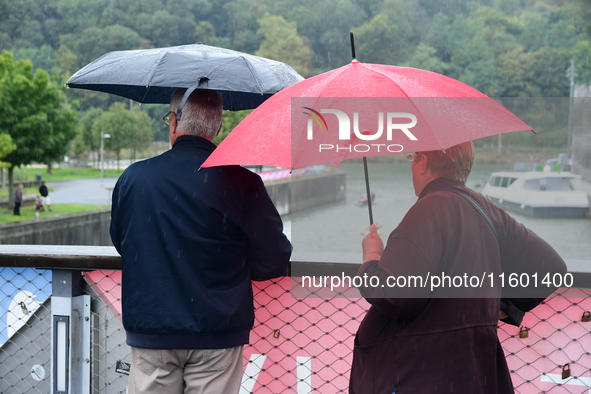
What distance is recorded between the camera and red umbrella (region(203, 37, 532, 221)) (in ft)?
5.80

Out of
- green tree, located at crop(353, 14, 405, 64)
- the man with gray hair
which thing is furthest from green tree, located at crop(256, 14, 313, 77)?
the man with gray hair

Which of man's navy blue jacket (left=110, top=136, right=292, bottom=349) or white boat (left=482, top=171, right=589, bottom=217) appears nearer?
man's navy blue jacket (left=110, top=136, right=292, bottom=349)

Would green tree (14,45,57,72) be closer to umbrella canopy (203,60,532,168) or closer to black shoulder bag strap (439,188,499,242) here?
umbrella canopy (203,60,532,168)

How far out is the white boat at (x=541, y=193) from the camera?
57.7 metres

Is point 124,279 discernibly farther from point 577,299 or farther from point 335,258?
point 577,299

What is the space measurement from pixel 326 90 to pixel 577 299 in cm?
140

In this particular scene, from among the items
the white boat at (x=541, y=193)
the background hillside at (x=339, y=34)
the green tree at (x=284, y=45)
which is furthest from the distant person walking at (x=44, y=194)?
the green tree at (x=284, y=45)

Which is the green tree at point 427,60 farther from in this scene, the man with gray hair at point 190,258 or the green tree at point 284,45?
the man with gray hair at point 190,258

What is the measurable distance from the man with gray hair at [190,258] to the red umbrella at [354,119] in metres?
0.18

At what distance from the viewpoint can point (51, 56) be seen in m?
87.6

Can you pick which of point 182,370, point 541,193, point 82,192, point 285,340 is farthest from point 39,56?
point 182,370

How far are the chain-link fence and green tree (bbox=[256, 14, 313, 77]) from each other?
273ft

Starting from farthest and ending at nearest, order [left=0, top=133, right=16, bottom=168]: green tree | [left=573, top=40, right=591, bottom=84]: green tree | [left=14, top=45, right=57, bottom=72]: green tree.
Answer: [left=14, top=45, right=57, bottom=72]: green tree → [left=573, top=40, right=591, bottom=84]: green tree → [left=0, top=133, right=16, bottom=168]: green tree

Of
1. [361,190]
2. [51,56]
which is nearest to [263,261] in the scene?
[361,190]
